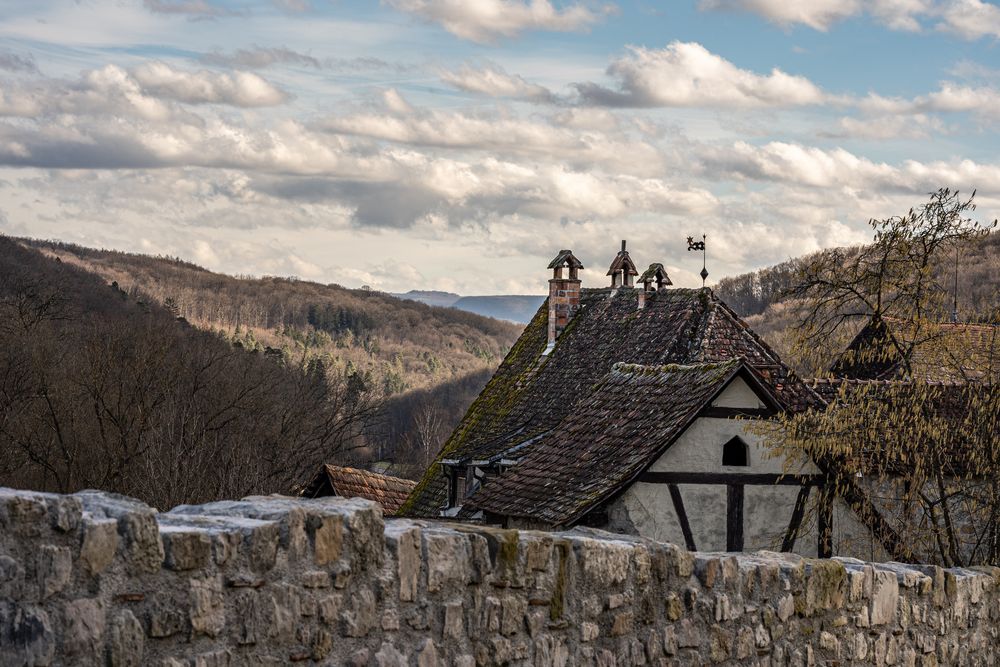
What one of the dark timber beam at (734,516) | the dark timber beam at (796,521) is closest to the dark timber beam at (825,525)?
the dark timber beam at (796,521)

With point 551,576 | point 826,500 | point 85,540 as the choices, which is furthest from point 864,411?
point 85,540

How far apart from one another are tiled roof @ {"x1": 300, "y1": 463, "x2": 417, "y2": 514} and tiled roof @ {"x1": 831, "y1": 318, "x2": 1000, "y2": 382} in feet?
48.1

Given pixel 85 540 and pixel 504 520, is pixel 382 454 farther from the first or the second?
pixel 85 540

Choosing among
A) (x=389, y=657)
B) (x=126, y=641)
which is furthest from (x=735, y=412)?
(x=126, y=641)

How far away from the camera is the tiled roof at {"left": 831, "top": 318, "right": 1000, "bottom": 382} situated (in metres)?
14.1

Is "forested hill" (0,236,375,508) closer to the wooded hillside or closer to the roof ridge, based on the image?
the roof ridge

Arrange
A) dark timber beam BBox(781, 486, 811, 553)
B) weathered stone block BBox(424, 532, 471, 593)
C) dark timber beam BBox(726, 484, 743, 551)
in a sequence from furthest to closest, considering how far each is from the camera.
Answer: dark timber beam BBox(726, 484, 743, 551) < dark timber beam BBox(781, 486, 811, 553) < weathered stone block BBox(424, 532, 471, 593)

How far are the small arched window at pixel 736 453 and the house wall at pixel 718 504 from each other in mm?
65

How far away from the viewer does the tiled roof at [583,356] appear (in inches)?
901

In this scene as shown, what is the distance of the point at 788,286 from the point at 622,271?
564 inches

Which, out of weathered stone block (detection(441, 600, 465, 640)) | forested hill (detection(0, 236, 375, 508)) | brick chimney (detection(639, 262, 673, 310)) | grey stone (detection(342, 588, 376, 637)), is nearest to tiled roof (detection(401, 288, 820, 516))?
brick chimney (detection(639, 262, 673, 310))

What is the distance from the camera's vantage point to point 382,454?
9431 centimetres

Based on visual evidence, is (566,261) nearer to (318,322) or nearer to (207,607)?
(207,607)

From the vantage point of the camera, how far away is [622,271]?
97.8 ft
